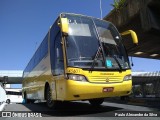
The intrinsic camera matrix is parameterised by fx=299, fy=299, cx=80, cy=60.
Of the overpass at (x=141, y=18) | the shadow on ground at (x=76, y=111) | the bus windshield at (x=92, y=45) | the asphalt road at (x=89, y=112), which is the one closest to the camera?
Answer: the asphalt road at (x=89, y=112)

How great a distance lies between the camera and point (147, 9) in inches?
618

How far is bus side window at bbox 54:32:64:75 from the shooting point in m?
9.92

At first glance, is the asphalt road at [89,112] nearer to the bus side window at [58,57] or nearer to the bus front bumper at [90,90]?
the bus front bumper at [90,90]

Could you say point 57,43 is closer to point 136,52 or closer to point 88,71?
point 88,71

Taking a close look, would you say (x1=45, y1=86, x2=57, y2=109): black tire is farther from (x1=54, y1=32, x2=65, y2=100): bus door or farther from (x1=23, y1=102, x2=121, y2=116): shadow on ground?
(x1=54, y1=32, x2=65, y2=100): bus door

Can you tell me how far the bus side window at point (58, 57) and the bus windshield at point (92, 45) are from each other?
1.48 feet

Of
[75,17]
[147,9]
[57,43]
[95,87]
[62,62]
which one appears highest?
[147,9]

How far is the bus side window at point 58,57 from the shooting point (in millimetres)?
9921

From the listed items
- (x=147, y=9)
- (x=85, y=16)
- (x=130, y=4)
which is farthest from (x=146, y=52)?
(x=85, y=16)

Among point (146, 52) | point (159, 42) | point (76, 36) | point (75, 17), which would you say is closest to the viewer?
point (76, 36)

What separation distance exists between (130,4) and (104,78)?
953 centimetres

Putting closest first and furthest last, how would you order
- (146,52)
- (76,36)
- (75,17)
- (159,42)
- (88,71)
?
(88,71)
(76,36)
(75,17)
(159,42)
(146,52)

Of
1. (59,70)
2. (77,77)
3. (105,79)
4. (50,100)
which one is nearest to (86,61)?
(77,77)

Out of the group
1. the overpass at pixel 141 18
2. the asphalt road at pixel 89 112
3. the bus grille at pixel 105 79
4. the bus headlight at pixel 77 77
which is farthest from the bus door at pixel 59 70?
the overpass at pixel 141 18
